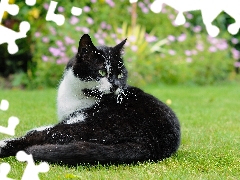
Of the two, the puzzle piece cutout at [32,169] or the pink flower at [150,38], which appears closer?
the puzzle piece cutout at [32,169]

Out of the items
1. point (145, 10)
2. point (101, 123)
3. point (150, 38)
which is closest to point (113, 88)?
point (101, 123)

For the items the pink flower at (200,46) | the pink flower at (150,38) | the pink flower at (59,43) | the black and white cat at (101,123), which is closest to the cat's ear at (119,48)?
the black and white cat at (101,123)

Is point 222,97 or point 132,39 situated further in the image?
point 132,39

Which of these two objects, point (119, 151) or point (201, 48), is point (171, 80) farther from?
point (119, 151)

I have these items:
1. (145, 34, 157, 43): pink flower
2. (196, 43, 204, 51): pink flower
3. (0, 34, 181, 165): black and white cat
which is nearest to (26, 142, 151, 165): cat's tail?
(0, 34, 181, 165): black and white cat

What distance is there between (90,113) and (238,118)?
95.9 inches

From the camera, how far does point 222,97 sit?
710 cm

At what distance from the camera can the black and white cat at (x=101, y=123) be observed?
3.13 metres

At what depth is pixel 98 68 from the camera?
3.46 metres

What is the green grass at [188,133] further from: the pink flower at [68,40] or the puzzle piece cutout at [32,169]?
the pink flower at [68,40]

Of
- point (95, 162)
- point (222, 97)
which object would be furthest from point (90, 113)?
point (222, 97)

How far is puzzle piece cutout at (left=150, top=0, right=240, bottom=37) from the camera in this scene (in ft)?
12.4

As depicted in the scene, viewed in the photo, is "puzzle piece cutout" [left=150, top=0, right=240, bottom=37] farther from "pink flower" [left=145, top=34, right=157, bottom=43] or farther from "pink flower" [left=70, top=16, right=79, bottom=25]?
"pink flower" [left=145, top=34, right=157, bottom=43]

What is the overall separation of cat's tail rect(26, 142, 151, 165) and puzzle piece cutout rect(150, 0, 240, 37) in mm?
1099
